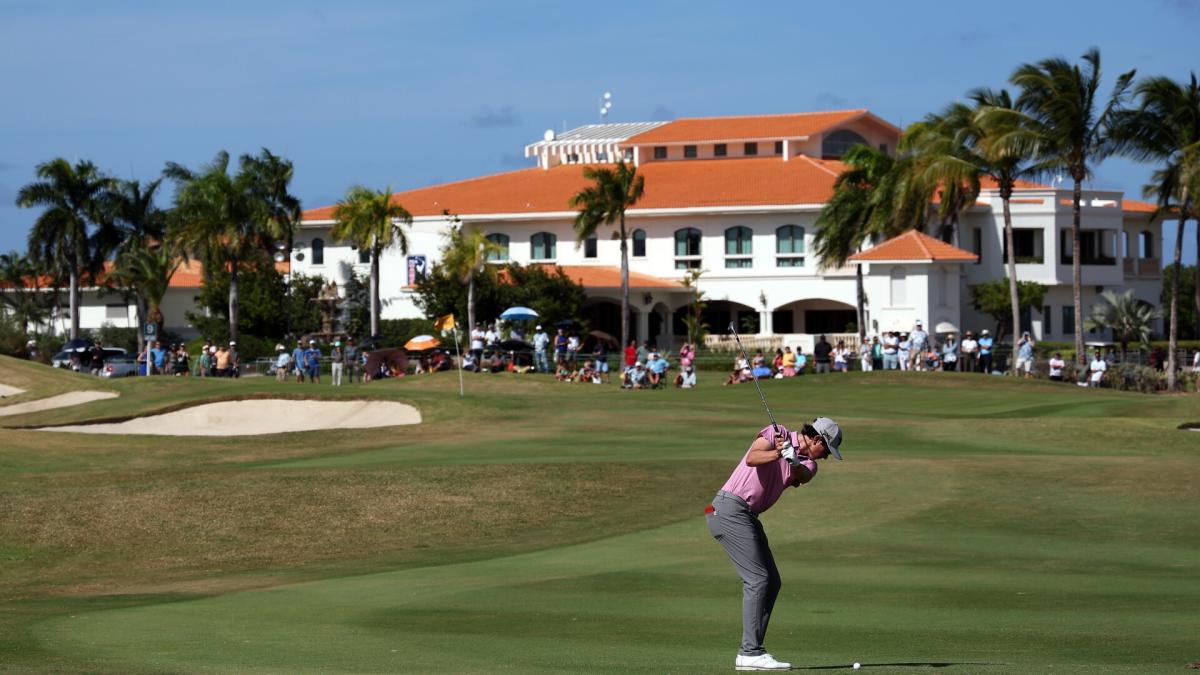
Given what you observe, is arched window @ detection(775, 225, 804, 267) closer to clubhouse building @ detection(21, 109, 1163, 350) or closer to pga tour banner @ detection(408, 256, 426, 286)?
clubhouse building @ detection(21, 109, 1163, 350)

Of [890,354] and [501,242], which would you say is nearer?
[890,354]

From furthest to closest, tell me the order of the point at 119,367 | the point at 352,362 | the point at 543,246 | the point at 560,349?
the point at 543,246
the point at 119,367
the point at 352,362
the point at 560,349

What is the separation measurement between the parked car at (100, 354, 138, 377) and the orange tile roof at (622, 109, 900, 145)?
35.1m

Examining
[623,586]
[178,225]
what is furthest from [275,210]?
[623,586]

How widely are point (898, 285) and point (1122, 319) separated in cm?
1626

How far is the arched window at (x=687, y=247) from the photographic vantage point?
82.8m

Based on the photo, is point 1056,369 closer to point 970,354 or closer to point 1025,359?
point 1025,359

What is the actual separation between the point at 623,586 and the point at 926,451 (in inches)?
580

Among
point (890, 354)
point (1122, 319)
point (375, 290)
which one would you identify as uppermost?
point (375, 290)

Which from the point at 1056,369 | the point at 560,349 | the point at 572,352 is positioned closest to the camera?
the point at 1056,369

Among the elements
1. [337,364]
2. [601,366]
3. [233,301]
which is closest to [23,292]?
[233,301]

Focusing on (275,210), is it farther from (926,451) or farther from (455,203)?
(926,451)

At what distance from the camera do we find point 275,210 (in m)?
83.1

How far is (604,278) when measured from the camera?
80.9 m
